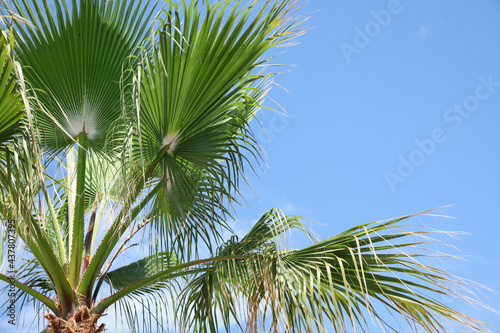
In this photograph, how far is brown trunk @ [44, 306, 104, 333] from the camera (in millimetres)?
2883

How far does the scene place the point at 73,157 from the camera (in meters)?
4.40

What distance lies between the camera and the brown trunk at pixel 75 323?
2.88 m

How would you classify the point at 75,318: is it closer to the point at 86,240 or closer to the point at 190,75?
the point at 86,240

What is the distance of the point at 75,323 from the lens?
291 cm

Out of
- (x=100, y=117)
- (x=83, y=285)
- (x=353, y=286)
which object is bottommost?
(x=353, y=286)

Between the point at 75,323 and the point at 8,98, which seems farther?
the point at 75,323

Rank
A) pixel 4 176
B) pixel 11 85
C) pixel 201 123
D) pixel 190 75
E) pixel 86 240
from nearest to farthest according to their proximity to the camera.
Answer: pixel 11 85, pixel 4 176, pixel 190 75, pixel 201 123, pixel 86 240

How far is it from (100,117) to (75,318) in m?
1.40

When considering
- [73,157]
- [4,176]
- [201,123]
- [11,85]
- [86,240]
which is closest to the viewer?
[11,85]

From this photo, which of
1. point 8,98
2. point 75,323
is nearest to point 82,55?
point 8,98

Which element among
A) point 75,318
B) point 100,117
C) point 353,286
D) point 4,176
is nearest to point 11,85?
point 4,176

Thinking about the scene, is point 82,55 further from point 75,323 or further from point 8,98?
point 75,323

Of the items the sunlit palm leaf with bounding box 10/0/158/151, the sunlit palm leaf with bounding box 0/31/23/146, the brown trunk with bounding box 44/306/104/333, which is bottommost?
the brown trunk with bounding box 44/306/104/333

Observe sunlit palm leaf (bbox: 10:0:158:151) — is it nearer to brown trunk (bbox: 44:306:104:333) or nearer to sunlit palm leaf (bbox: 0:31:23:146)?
sunlit palm leaf (bbox: 0:31:23:146)
